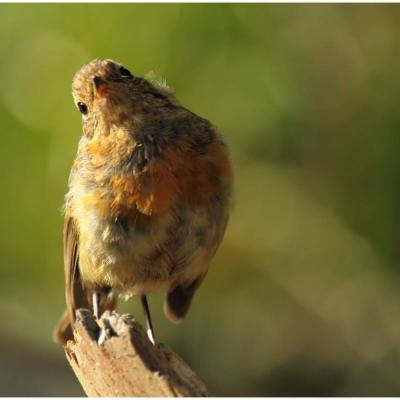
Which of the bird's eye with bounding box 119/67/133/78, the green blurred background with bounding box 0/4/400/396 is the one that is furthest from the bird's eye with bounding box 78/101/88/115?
the green blurred background with bounding box 0/4/400/396

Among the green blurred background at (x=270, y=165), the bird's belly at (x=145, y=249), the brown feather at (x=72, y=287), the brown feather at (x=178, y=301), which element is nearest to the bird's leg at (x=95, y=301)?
the brown feather at (x=72, y=287)

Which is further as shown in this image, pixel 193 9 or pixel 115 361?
pixel 193 9

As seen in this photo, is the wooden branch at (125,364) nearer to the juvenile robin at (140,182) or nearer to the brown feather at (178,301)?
the juvenile robin at (140,182)

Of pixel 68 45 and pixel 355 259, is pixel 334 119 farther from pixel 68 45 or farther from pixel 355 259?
pixel 68 45

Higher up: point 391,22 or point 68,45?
point 68,45

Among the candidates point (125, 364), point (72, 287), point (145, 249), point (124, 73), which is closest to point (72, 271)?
point (72, 287)

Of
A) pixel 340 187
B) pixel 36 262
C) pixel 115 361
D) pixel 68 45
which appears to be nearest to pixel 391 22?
pixel 340 187
